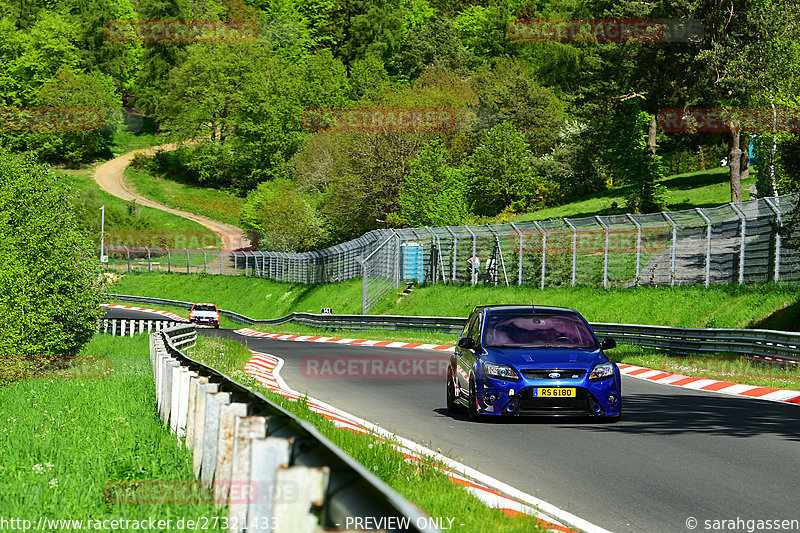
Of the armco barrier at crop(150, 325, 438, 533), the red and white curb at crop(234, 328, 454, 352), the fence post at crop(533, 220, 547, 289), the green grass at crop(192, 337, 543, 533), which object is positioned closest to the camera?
the armco barrier at crop(150, 325, 438, 533)

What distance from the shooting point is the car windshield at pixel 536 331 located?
13.9 m

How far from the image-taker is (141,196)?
386 feet

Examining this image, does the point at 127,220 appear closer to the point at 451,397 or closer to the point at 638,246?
the point at 638,246

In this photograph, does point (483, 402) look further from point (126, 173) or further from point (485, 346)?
point (126, 173)

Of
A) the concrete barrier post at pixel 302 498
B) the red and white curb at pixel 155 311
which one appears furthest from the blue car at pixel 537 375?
the red and white curb at pixel 155 311

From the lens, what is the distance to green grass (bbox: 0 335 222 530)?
20.2 feet

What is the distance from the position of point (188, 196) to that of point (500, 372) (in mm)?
111125

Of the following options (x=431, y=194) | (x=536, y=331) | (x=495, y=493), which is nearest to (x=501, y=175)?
(x=431, y=194)

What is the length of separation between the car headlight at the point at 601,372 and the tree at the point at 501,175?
64.4 metres

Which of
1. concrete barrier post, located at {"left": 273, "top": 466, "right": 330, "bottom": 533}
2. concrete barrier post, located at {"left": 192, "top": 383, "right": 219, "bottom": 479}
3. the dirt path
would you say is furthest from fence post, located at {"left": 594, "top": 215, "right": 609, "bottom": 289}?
the dirt path

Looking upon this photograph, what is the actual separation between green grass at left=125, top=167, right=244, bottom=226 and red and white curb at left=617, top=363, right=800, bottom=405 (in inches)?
3799

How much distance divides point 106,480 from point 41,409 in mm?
6345

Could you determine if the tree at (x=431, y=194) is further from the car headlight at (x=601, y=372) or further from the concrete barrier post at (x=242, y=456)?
the concrete barrier post at (x=242, y=456)

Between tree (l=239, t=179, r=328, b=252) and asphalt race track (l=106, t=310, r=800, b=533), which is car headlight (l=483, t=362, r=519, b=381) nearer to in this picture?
asphalt race track (l=106, t=310, r=800, b=533)
